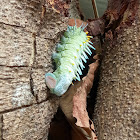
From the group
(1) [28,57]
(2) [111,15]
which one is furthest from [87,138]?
→ (2) [111,15]

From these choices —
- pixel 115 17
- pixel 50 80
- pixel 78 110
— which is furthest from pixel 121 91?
pixel 115 17

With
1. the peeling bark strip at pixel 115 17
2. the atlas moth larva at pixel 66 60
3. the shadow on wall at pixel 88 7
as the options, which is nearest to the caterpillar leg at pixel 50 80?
the atlas moth larva at pixel 66 60

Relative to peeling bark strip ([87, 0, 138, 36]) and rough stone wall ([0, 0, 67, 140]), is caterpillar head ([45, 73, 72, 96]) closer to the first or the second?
rough stone wall ([0, 0, 67, 140])

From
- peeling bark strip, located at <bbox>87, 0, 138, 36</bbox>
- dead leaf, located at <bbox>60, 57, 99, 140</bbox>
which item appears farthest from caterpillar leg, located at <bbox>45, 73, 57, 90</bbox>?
peeling bark strip, located at <bbox>87, 0, 138, 36</bbox>

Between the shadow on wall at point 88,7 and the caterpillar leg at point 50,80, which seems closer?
the caterpillar leg at point 50,80

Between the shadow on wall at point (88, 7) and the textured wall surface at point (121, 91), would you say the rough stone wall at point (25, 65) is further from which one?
the shadow on wall at point (88, 7)

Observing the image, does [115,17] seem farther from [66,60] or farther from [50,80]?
[50,80]

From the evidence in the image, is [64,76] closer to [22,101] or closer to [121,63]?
[22,101]
